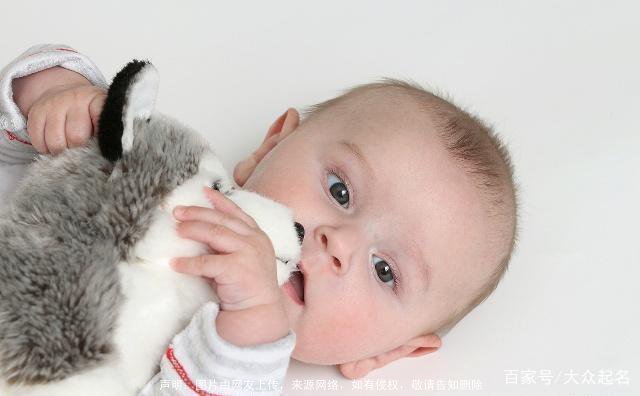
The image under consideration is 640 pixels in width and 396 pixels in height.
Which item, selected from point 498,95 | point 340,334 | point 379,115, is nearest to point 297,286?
point 340,334

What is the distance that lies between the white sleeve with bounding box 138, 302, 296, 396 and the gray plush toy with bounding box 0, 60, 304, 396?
2 cm

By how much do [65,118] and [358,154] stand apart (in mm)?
459

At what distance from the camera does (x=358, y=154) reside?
1272 millimetres

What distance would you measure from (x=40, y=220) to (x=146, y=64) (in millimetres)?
228

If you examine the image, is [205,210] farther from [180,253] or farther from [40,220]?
[40,220]

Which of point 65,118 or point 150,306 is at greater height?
point 65,118

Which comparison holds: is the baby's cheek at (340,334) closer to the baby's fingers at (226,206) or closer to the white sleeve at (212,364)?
the white sleeve at (212,364)

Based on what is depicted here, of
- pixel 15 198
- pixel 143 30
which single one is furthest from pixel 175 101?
pixel 15 198

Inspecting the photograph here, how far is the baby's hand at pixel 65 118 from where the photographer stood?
1048mm

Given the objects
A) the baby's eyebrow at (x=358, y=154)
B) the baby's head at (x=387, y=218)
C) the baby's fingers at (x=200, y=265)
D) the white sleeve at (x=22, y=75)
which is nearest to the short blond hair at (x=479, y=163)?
the baby's head at (x=387, y=218)

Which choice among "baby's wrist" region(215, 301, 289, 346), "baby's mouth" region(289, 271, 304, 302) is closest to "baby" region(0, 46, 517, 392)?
"baby's mouth" region(289, 271, 304, 302)

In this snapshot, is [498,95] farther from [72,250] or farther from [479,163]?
[72,250]

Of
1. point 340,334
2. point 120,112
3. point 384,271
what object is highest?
point 120,112

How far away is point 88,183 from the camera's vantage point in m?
0.91
